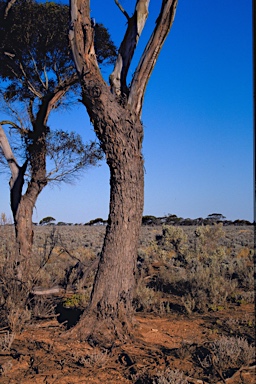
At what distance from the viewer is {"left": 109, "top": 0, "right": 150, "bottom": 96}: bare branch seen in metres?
6.29

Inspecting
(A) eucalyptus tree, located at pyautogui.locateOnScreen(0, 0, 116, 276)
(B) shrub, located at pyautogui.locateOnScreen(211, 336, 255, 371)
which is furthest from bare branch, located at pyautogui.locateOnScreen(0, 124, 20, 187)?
(B) shrub, located at pyautogui.locateOnScreen(211, 336, 255, 371)

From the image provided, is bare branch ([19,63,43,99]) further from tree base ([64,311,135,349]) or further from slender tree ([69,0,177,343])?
tree base ([64,311,135,349])

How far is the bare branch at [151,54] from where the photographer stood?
6.15 meters

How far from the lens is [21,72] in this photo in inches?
440

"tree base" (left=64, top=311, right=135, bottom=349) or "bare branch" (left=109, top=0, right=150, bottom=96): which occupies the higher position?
"bare branch" (left=109, top=0, right=150, bottom=96)

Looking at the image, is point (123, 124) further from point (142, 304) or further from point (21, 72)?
point (21, 72)

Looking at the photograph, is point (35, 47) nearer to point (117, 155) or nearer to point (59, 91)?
point (59, 91)

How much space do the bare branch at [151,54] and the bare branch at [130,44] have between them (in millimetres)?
227

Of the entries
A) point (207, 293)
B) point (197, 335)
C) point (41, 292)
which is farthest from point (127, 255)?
point (207, 293)

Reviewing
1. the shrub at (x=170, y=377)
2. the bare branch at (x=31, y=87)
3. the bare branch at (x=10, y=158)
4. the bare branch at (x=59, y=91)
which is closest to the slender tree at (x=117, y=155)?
the shrub at (x=170, y=377)

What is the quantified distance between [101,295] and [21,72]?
298 inches

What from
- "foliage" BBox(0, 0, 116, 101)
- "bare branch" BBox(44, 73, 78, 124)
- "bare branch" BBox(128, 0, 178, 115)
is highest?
"foliage" BBox(0, 0, 116, 101)

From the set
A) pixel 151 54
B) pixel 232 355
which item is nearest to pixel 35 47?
pixel 151 54

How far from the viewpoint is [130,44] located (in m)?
6.36
